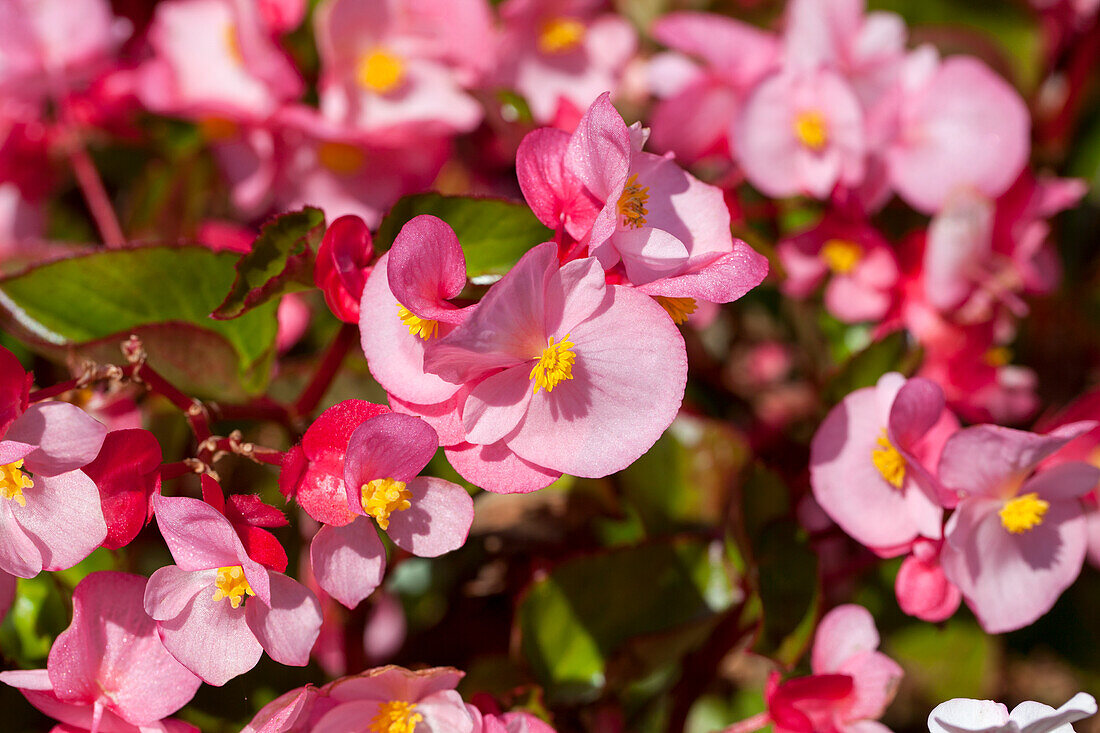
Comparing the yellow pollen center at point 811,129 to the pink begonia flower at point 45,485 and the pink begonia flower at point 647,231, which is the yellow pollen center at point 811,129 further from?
the pink begonia flower at point 45,485

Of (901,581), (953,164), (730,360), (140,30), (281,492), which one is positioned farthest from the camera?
(730,360)

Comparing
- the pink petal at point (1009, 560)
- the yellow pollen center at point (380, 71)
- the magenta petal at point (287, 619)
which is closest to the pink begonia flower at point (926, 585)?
the pink petal at point (1009, 560)

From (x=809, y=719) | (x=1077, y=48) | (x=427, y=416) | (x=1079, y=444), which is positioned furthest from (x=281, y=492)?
(x=1077, y=48)

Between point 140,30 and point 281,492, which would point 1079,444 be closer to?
point 281,492

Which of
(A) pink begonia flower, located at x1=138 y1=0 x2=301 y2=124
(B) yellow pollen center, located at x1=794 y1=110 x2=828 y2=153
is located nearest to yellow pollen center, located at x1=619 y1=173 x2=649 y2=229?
(B) yellow pollen center, located at x1=794 y1=110 x2=828 y2=153

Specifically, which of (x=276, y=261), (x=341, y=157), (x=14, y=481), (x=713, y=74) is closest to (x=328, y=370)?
(x=276, y=261)
